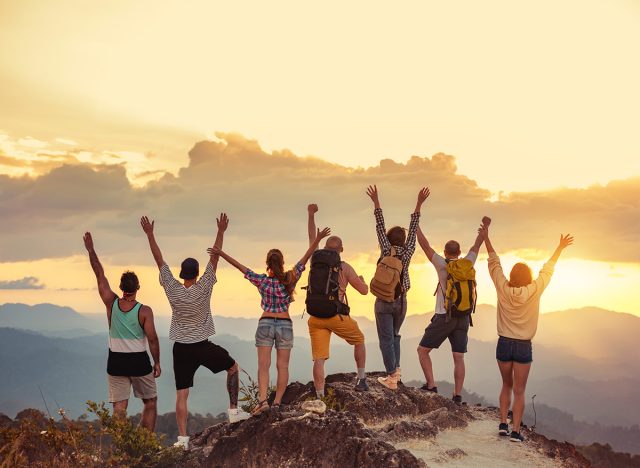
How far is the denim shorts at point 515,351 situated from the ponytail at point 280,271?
3.70 m

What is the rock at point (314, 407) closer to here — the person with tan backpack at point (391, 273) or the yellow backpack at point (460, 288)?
the person with tan backpack at point (391, 273)

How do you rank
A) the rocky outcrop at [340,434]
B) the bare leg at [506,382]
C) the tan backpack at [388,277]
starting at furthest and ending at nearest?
1. the tan backpack at [388,277]
2. the bare leg at [506,382]
3. the rocky outcrop at [340,434]

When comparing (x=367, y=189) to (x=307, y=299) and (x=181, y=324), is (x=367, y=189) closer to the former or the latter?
(x=307, y=299)

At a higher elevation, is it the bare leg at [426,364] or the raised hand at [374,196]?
the raised hand at [374,196]

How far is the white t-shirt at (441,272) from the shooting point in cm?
1361

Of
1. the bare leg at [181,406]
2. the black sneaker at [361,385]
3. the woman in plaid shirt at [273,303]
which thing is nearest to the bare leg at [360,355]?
the black sneaker at [361,385]

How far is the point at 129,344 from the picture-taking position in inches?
425

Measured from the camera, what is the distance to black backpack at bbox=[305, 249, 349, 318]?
11.6 meters

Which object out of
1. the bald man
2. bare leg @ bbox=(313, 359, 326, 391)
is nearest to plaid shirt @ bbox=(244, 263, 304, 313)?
the bald man

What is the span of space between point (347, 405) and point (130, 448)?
3.90 meters

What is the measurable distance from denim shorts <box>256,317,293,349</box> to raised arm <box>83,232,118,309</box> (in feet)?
7.56

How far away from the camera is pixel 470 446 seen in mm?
12375

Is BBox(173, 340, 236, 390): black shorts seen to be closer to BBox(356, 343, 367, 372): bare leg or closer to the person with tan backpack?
BBox(356, 343, 367, 372): bare leg

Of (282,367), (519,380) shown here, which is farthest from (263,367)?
(519,380)
